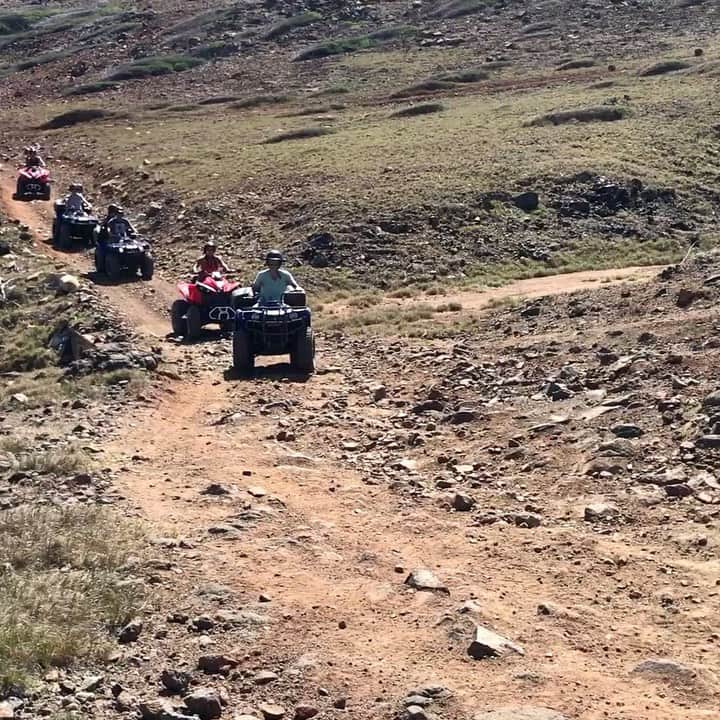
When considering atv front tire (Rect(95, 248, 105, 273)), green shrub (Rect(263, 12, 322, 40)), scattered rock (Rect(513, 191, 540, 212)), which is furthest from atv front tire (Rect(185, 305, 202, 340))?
green shrub (Rect(263, 12, 322, 40))

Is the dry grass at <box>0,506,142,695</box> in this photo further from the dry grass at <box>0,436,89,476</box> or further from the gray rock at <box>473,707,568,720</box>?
the gray rock at <box>473,707,568,720</box>

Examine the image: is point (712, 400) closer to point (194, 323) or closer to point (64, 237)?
A: point (194, 323)

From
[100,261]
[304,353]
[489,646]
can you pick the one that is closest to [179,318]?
[304,353]

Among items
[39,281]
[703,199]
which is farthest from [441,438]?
[703,199]

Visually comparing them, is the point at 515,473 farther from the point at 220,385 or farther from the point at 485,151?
the point at 485,151

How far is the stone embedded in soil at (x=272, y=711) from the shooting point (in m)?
7.01

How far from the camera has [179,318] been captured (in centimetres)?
1980

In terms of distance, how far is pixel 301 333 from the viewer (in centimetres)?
1664

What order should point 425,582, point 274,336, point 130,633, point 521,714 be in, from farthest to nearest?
point 274,336
point 425,582
point 130,633
point 521,714

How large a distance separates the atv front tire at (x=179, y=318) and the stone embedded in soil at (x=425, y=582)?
11.5 m

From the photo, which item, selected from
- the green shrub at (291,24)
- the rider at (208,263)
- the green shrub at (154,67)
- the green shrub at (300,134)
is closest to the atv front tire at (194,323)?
the rider at (208,263)

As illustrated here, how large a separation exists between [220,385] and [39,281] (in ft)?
26.3

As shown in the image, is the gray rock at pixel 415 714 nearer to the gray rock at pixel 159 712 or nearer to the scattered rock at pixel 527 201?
the gray rock at pixel 159 712

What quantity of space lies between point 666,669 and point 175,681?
296 centimetres
